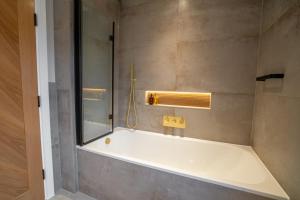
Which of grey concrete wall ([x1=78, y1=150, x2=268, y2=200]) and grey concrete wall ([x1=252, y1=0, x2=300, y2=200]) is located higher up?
grey concrete wall ([x1=252, y1=0, x2=300, y2=200])

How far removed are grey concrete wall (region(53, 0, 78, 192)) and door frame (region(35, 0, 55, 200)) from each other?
0.21 feet

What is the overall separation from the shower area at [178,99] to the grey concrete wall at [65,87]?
1 cm

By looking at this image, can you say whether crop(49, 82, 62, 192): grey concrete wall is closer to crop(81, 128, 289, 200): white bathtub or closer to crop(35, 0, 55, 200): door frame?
crop(35, 0, 55, 200): door frame

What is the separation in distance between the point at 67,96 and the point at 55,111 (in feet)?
0.79

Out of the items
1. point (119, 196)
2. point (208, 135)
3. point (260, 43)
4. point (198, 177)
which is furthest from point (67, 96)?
point (260, 43)

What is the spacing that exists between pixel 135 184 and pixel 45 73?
4.75ft

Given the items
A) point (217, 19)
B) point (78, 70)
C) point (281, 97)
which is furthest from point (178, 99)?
point (78, 70)

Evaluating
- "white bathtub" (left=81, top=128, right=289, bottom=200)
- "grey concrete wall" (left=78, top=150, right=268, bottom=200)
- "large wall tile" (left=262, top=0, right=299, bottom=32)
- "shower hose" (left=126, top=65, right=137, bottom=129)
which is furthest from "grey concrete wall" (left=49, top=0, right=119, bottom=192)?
"large wall tile" (left=262, top=0, right=299, bottom=32)

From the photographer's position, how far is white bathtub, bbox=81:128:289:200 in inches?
45.7

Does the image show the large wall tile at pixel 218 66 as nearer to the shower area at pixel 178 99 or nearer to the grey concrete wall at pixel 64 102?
the shower area at pixel 178 99

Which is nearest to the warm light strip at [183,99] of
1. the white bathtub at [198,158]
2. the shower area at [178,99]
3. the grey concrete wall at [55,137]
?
the shower area at [178,99]

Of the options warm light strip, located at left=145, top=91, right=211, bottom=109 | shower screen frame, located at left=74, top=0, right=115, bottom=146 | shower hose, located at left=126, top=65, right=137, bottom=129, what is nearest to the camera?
shower screen frame, located at left=74, top=0, right=115, bottom=146

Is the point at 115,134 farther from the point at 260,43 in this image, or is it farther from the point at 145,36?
the point at 260,43

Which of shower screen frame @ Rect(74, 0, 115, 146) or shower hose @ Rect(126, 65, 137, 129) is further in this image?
shower hose @ Rect(126, 65, 137, 129)
